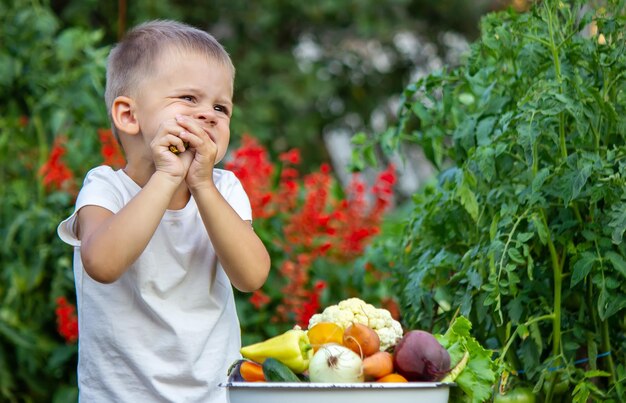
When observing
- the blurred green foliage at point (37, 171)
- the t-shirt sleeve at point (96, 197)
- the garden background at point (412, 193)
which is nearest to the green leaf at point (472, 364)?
the garden background at point (412, 193)

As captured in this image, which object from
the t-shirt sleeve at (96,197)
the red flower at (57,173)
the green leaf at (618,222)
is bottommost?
the green leaf at (618,222)

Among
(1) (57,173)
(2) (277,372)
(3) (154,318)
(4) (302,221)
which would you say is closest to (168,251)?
(3) (154,318)

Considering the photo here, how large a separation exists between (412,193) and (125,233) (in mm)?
3045

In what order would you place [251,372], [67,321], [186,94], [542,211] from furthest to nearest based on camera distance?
[67,321] → [542,211] → [186,94] → [251,372]

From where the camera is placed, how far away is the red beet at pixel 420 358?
1.93 meters

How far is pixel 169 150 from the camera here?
219 cm

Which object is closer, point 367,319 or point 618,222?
point 367,319

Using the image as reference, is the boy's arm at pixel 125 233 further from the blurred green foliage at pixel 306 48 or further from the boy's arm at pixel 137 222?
the blurred green foliage at pixel 306 48

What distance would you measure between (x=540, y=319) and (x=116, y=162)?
2.30m

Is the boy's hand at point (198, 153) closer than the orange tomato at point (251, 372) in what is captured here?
No

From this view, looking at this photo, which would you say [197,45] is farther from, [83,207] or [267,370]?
[267,370]

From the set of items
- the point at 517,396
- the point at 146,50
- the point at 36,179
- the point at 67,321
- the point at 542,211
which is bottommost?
the point at 517,396

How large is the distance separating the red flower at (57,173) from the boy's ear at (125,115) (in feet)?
6.87

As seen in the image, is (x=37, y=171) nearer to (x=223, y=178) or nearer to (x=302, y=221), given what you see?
(x=302, y=221)
